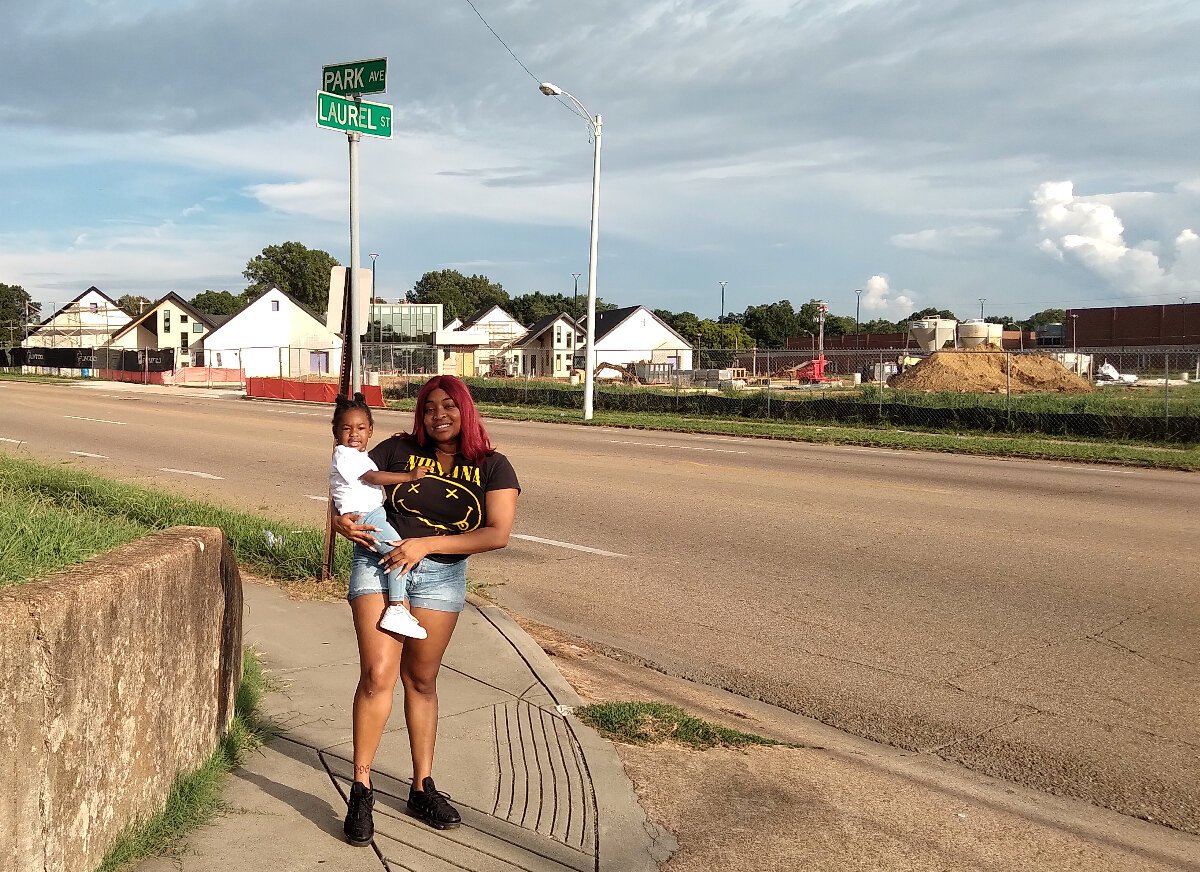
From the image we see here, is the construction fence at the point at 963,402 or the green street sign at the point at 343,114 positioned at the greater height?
the green street sign at the point at 343,114

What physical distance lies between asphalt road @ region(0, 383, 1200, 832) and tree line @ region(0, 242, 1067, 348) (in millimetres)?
92397

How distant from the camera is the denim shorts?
3.96 m

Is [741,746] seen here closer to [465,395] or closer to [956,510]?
[465,395]

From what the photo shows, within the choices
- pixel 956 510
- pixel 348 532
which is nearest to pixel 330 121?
pixel 348 532

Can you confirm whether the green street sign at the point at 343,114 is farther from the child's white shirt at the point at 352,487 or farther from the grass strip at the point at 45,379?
the grass strip at the point at 45,379

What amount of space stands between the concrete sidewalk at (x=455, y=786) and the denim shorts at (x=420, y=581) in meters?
0.82

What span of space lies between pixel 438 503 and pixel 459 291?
153879 millimetres

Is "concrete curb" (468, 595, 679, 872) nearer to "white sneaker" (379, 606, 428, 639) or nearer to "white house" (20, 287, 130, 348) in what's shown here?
"white sneaker" (379, 606, 428, 639)

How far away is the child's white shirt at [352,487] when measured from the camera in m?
4.00

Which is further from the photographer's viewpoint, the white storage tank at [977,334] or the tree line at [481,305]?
the tree line at [481,305]

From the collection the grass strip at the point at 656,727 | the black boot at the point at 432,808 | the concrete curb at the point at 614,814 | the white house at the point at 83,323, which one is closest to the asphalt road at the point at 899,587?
the grass strip at the point at 656,727

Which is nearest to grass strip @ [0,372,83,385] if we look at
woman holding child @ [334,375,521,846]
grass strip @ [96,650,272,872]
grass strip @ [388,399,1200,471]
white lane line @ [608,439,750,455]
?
grass strip @ [388,399,1200,471]

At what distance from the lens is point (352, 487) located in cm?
401

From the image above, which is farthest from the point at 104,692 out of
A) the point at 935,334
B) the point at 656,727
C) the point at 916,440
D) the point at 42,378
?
the point at 42,378
